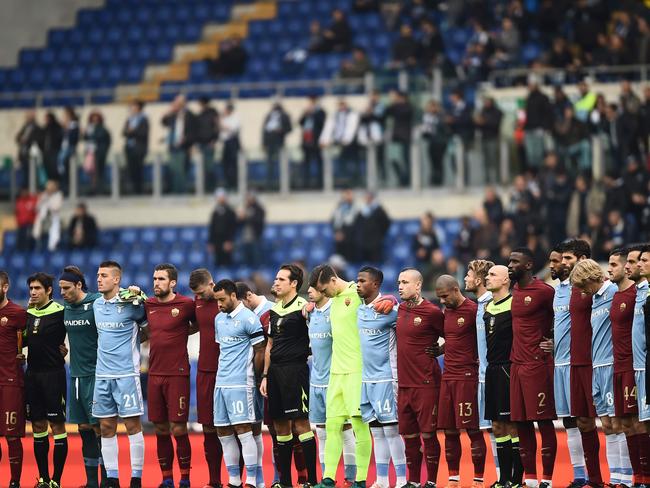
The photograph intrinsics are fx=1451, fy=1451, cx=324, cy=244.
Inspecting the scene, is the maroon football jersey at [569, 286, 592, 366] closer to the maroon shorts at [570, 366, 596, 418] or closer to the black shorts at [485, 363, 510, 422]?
the maroon shorts at [570, 366, 596, 418]

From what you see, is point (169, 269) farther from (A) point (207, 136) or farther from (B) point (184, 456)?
(A) point (207, 136)

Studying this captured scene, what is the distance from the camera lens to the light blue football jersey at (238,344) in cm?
1338

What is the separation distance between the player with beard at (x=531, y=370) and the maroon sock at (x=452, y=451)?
22.5 inches

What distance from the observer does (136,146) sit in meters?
25.8

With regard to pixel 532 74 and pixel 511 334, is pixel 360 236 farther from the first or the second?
pixel 511 334

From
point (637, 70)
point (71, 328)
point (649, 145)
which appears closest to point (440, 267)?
point (649, 145)

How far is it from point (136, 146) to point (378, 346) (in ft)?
44.2

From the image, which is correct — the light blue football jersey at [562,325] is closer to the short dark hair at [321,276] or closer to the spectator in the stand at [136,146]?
the short dark hair at [321,276]

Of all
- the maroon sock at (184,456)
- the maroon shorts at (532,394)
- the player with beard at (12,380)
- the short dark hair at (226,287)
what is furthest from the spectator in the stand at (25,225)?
the maroon shorts at (532,394)

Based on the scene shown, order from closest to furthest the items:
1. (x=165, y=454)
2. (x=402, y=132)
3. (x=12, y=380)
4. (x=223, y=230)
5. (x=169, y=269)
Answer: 1. (x=165, y=454)
2. (x=169, y=269)
3. (x=12, y=380)
4. (x=402, y=132)
5. (x=223, y=230)

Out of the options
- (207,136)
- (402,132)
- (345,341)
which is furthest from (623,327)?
(207,136)

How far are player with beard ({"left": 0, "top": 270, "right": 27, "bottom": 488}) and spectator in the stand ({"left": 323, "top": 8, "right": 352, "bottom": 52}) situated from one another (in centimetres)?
1464

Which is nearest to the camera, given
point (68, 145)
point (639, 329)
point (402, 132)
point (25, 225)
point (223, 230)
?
point (639, 329)

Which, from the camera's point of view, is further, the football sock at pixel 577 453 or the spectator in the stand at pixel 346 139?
the spectator in the stand at pixel 346 139
